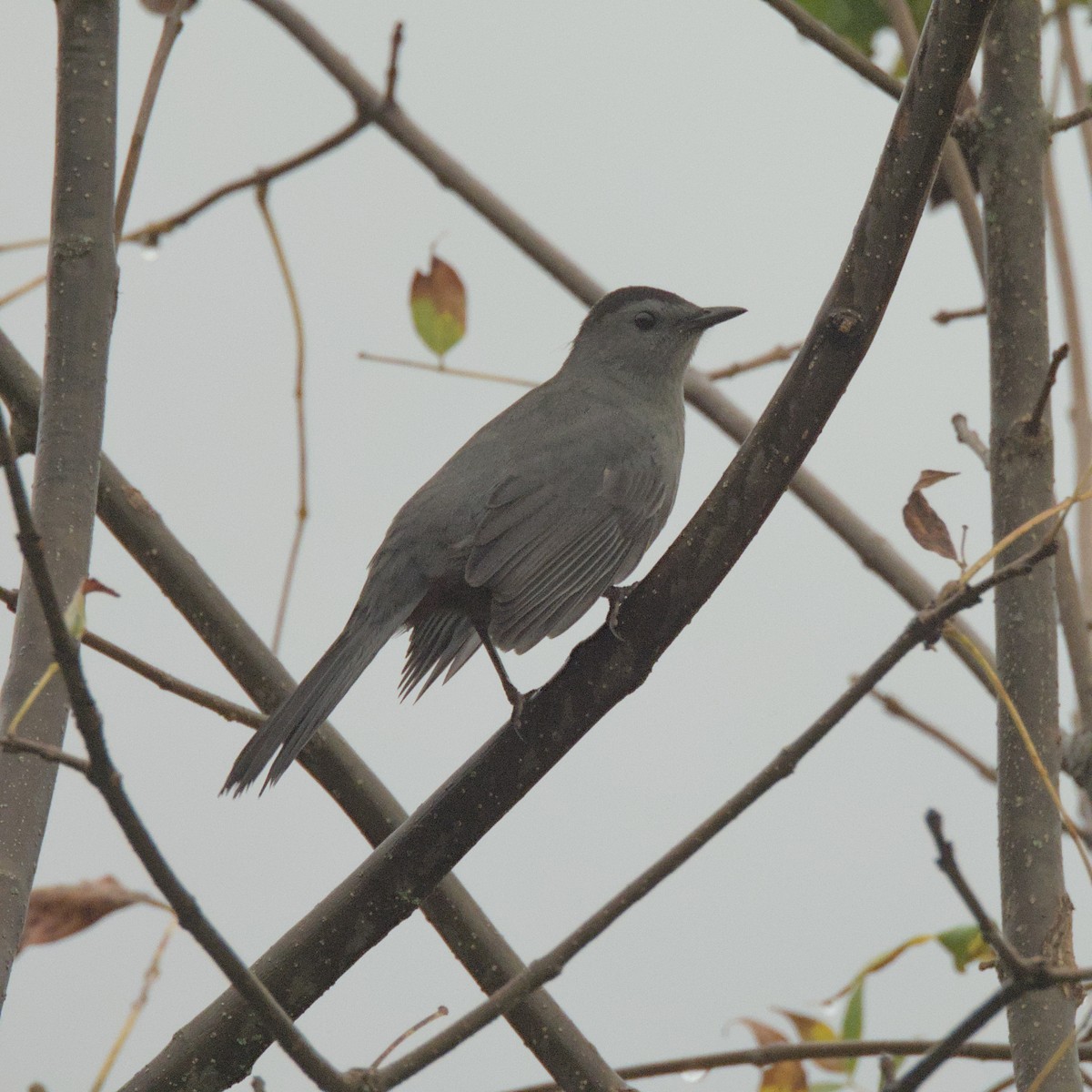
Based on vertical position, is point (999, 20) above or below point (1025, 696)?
above

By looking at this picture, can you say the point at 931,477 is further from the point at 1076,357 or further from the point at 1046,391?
the point at 1076,357

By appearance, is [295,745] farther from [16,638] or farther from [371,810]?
[16,638]

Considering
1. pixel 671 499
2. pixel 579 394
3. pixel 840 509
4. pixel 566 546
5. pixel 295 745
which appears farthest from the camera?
pixel 579 394

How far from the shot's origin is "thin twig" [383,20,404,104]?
9.18 ft

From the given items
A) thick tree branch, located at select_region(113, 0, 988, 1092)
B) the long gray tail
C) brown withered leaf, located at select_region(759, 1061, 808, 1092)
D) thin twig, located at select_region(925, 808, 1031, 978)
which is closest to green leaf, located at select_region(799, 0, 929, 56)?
thick tree branch, located at select_region(113, 0, 988, 1092)

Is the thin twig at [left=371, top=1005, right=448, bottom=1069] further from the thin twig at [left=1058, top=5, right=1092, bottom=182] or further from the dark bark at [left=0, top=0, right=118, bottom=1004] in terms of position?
the thin twig at [left=1058, top=5, right=1092, bottom=182]

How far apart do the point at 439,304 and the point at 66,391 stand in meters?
1.05

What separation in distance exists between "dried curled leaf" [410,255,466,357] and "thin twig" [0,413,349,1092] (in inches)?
67.6

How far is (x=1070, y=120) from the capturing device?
100 inches

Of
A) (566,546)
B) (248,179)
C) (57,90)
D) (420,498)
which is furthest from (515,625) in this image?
(57,90)

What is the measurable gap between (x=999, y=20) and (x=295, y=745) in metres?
1.82

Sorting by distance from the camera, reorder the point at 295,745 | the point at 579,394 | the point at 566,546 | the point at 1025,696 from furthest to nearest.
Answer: the point at 579,394, the point at 566,546, the point at 295,745, the point at 1025,696

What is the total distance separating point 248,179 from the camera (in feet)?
10.0

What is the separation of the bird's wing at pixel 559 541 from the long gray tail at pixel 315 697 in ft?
0.85
